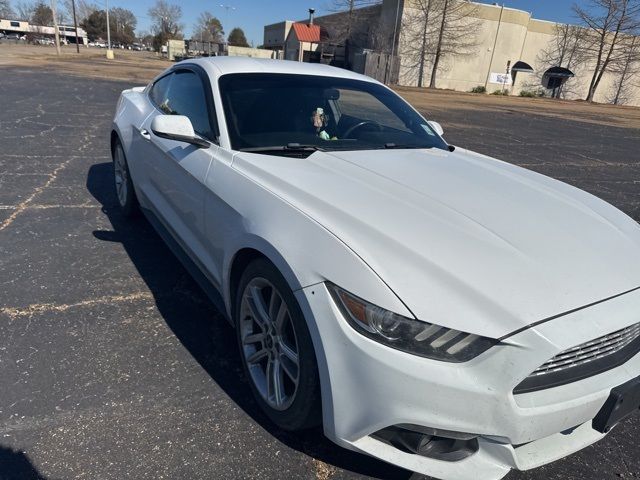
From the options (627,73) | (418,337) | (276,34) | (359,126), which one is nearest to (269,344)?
(418,337)

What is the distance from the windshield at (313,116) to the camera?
9.35 ft

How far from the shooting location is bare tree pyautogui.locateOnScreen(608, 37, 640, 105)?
160ft

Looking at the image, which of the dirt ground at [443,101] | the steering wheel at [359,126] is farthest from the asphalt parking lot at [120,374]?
the dirt ground at [443,101]

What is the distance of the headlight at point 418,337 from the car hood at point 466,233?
35mm

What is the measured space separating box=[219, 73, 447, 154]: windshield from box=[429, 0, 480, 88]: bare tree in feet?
141

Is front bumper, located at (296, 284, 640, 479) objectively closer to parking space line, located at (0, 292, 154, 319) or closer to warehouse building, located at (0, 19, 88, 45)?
parking space line, located at (0, 292, 154, 319)

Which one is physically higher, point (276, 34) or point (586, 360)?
point (276, 34)

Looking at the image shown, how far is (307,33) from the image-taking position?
56094 mm

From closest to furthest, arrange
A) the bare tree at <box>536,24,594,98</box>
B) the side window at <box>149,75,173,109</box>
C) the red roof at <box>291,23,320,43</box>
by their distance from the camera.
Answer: the side window at <box>149,75,173,109</box> → the bare tree at <box>536,24,594,98</box> → the red roof at <box>291,23,320,43</box>

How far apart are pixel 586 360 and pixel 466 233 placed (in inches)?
24.6

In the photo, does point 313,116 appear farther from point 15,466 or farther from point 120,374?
point 15,466

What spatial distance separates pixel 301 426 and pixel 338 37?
55098 millimetres

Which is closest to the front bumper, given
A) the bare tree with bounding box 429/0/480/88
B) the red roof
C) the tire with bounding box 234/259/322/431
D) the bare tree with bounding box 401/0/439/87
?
the tire with bounding box 234/259/322/431

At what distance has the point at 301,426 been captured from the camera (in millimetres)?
1976
